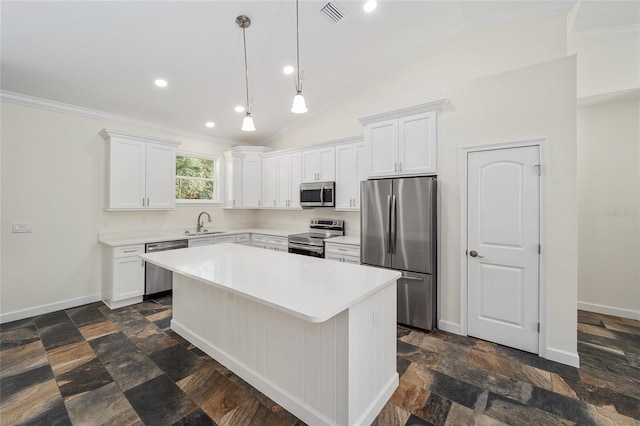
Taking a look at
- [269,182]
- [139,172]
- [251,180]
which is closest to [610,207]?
[269,182]

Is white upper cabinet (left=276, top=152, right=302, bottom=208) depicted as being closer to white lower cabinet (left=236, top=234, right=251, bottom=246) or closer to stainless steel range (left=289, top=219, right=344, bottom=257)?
stainless steel range (left=289, top=219, right=344, bottom=257)

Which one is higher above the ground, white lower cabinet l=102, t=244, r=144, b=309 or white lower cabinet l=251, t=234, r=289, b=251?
white lower cabinet l=251, t=234, r=289, b=251

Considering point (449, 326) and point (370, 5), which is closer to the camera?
point (370, 5)

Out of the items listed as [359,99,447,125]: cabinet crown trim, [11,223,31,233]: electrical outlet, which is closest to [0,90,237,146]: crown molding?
[11,223,31,233]: electrical outlet

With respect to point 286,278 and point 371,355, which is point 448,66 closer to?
point 286,278

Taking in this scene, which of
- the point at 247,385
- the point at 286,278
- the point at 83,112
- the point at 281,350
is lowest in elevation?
the point at 247,385

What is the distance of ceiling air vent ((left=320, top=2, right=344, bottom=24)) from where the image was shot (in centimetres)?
287

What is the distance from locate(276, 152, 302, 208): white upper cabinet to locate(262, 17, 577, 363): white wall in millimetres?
2018

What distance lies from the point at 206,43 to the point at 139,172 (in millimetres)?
2311

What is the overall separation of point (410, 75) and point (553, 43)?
1.57 meters

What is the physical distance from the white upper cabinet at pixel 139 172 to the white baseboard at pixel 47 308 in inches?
53.9

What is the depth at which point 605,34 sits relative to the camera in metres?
3.20

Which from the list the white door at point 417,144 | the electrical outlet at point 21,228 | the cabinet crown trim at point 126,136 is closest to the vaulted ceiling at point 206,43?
the cabinet crown trim at point 126,136

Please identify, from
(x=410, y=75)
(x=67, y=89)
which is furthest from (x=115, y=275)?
(x=410, y=75)
